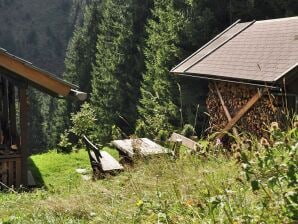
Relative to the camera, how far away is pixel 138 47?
100 feet

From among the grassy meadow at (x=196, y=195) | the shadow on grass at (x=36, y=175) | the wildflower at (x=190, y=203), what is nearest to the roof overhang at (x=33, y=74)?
the shadow on grass at (x=36, y=175)

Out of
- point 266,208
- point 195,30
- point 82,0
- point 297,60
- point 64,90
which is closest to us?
point 266,208

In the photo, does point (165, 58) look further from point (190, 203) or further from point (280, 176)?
point (280, 176)

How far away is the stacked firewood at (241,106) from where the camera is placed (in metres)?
8.99

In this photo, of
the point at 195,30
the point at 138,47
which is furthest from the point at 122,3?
the point at 195,30

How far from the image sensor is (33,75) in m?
8.88

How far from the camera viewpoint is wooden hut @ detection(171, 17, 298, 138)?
26.8 ft

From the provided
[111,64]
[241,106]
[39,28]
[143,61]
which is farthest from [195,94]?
[39,28]

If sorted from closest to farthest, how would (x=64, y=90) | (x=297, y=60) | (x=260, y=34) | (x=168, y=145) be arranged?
(x=168, y=145) → (x=297, y=60) → (x=64, y=90) → (x=260, y=34)

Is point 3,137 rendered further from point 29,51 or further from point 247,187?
point 29,51

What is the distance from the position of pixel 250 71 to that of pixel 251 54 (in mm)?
1091

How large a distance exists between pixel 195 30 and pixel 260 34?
403 inches

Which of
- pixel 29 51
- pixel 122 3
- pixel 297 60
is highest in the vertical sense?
pixel 122 3

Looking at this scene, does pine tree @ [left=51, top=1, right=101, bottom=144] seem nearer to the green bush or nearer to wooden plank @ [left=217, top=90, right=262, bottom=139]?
wooden plank @ [left=217, top=90, right=262, bottom=139]
